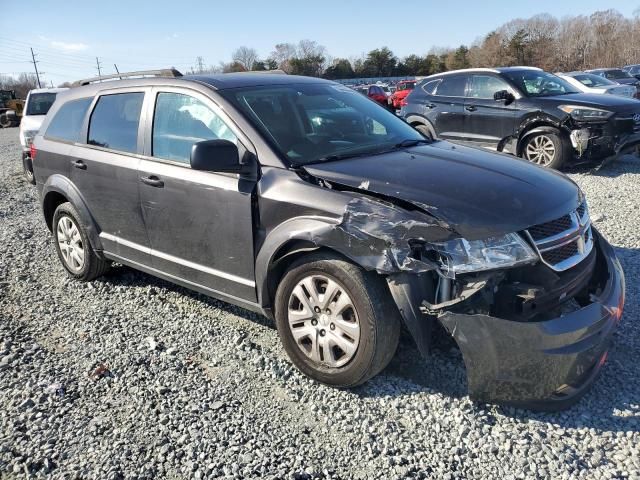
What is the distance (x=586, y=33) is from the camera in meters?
56.2

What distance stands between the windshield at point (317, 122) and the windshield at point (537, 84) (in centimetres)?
569

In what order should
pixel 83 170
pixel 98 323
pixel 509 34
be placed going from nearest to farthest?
pixel 98 323
pixel 83 170
pixel 509 34

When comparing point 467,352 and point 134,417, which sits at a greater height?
point 467,352

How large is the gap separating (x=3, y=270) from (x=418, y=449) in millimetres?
4961

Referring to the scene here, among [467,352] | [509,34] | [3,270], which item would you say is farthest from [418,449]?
[509,34]

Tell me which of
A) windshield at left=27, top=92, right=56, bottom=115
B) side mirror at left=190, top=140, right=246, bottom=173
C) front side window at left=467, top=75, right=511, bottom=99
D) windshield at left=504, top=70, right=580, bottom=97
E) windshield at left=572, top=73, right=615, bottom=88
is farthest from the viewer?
windshield at left=572, top=73, right=615, bottom=88

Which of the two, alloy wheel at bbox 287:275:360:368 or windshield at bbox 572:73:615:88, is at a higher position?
windshield at bbox 572:73:615:88

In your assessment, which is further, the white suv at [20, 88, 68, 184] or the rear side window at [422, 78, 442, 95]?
the white suv at [20, 88, 68, 184]

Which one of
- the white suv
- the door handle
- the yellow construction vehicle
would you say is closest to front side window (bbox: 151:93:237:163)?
the door handle

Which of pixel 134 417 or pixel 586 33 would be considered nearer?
pixel 134 417

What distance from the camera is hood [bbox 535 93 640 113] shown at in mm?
8157

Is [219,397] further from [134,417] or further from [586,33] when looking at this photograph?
[586,33]

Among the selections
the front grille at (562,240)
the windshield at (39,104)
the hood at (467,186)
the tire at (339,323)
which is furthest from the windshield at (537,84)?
the windshield at (39,104)

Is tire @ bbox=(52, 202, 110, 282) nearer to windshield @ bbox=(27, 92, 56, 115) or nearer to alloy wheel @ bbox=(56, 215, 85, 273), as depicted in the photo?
alloy wheel @ bbox=(56, 215, 85, 273)
